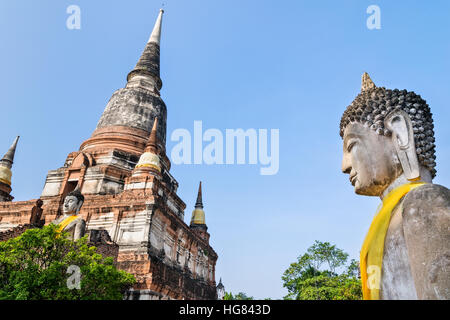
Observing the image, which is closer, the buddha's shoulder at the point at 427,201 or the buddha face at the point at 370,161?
the buddha's shoulder at the point at 427,201

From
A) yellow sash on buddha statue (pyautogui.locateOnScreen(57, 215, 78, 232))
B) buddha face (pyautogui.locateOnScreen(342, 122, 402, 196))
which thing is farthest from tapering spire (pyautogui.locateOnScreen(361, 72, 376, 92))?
yellow sash on buddha statue (pyautogui.locateOnScreen(57, 215, 78, 232))

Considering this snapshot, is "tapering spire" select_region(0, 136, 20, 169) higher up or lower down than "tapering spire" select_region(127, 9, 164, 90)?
lower down

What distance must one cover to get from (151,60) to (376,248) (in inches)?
1334

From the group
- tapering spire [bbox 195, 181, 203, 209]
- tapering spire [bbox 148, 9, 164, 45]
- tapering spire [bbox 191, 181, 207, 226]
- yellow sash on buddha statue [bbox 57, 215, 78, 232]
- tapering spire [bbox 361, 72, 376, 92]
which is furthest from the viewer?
tapering spire [bbox 148, 9, 164, 45]

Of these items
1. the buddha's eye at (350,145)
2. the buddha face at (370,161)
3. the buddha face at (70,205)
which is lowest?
the buddha face at (370,161)

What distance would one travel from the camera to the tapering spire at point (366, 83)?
11.3ft

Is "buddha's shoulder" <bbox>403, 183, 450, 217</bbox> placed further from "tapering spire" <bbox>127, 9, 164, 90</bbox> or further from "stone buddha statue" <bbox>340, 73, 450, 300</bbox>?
"tapering spire" <bbox>127, 9, 164, 90</bbox>

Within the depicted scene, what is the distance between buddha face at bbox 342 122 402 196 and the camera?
2906mm

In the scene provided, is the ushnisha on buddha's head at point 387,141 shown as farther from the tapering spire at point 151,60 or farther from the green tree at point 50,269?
the tapering spire at point 151,60

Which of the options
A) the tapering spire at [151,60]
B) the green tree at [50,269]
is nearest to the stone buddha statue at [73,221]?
the green tree at [50,269]

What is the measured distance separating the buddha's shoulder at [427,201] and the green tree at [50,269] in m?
9.63

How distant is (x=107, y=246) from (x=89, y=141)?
13.6m

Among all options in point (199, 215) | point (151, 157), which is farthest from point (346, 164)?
point (199, 215)

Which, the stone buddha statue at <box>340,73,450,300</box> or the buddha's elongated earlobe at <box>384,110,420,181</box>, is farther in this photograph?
the buddha's elongated earlobe at <box>384,110,420,181</box>
